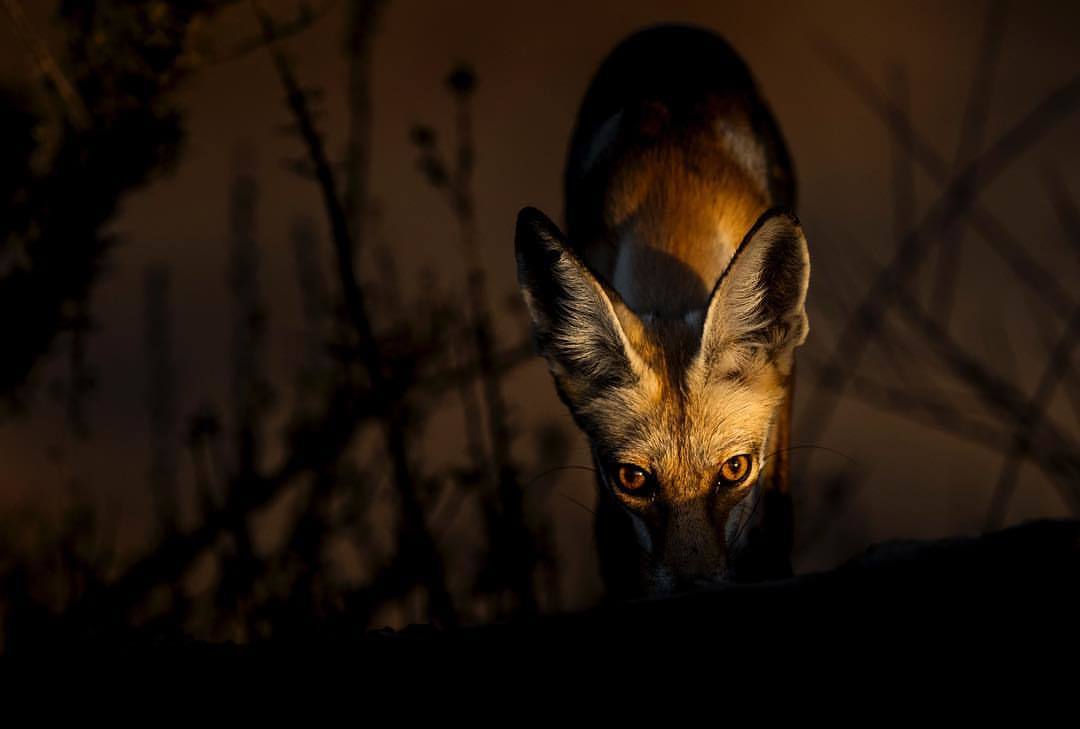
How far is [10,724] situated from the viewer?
1.91 m

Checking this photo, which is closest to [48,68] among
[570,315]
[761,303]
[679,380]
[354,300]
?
[354,300]

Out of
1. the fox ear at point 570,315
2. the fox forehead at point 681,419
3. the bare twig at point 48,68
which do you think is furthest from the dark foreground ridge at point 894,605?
the bare twig at point 48,68

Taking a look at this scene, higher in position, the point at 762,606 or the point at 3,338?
the point at 3,338

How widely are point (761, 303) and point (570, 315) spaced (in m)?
0.65

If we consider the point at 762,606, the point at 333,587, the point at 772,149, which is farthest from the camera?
the point at 772,149

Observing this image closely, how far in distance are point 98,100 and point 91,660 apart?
5.53 ft

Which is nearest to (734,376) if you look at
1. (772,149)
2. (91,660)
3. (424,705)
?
(772,149)

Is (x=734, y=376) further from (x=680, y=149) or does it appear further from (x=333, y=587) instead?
(x=333, y=587)

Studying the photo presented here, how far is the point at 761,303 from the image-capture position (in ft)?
11.9

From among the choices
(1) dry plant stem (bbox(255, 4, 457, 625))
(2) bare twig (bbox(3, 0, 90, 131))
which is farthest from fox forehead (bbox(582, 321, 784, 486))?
(2) bare twig (bbox(3, 0, 90, 131))

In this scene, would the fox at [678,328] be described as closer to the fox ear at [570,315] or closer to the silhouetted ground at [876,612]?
the fox ear at [570,315]

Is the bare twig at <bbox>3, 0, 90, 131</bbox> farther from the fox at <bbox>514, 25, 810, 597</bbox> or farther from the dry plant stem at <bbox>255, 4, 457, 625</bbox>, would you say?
the fox at <bbox>514, 25, 810, 597</bbox>

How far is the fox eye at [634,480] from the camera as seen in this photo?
347 centimetres

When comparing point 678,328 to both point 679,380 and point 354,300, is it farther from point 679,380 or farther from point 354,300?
point 354,300
